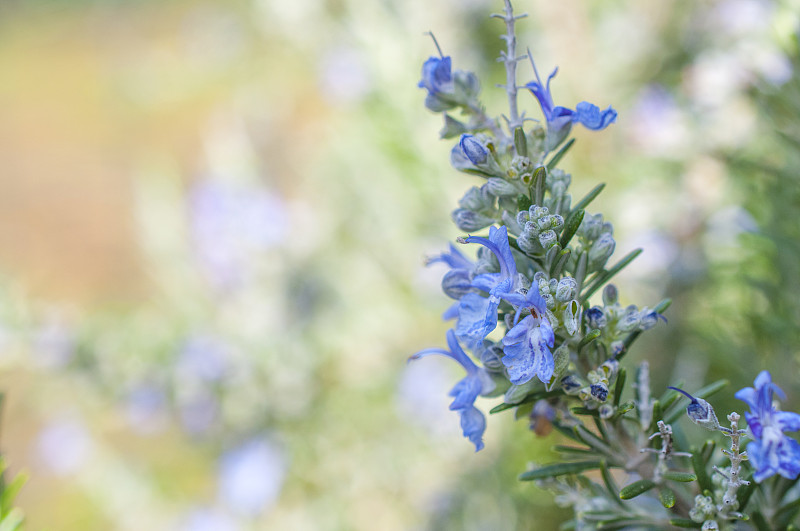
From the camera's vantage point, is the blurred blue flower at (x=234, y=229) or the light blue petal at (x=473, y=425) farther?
the blurred blue flower at (x=234, y=229)

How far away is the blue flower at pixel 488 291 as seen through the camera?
0.29 meters

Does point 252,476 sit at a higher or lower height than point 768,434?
higher

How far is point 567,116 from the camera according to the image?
340 mm

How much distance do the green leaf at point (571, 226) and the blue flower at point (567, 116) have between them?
49 millimetres

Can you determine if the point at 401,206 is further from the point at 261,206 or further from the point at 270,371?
the point at 270,371

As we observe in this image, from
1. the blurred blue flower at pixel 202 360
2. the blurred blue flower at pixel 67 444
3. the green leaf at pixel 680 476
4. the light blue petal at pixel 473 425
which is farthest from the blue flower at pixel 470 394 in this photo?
the blurred blue flower at pixel 67 444

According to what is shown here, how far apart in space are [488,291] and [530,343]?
0.11ft

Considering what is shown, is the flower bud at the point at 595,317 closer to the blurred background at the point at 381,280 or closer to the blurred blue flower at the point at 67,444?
the blurred background at the point at 381,280

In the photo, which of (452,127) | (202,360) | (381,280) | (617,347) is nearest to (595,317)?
(617,347)

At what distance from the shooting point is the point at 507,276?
0.32 m

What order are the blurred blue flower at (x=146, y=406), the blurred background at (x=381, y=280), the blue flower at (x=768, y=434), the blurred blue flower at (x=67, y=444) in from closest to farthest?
the blue flower at (x=768, y=434) → the blurred background at (x=381, y=280) → the blurred blue flower at (x=146, y=406) → the blurred blue flower at (x=67, y=444)

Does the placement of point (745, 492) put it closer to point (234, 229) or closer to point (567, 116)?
point (567, 116)

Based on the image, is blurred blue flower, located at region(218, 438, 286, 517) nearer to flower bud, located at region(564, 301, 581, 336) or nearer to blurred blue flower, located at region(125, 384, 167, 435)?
blurred blue flower, located at region(125, 384, 167, 435)

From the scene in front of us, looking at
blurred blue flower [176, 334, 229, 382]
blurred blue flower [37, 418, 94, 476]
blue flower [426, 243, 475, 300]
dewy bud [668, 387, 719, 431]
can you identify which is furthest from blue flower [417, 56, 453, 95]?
blurred blue flower [37, 418, 94, 476]
